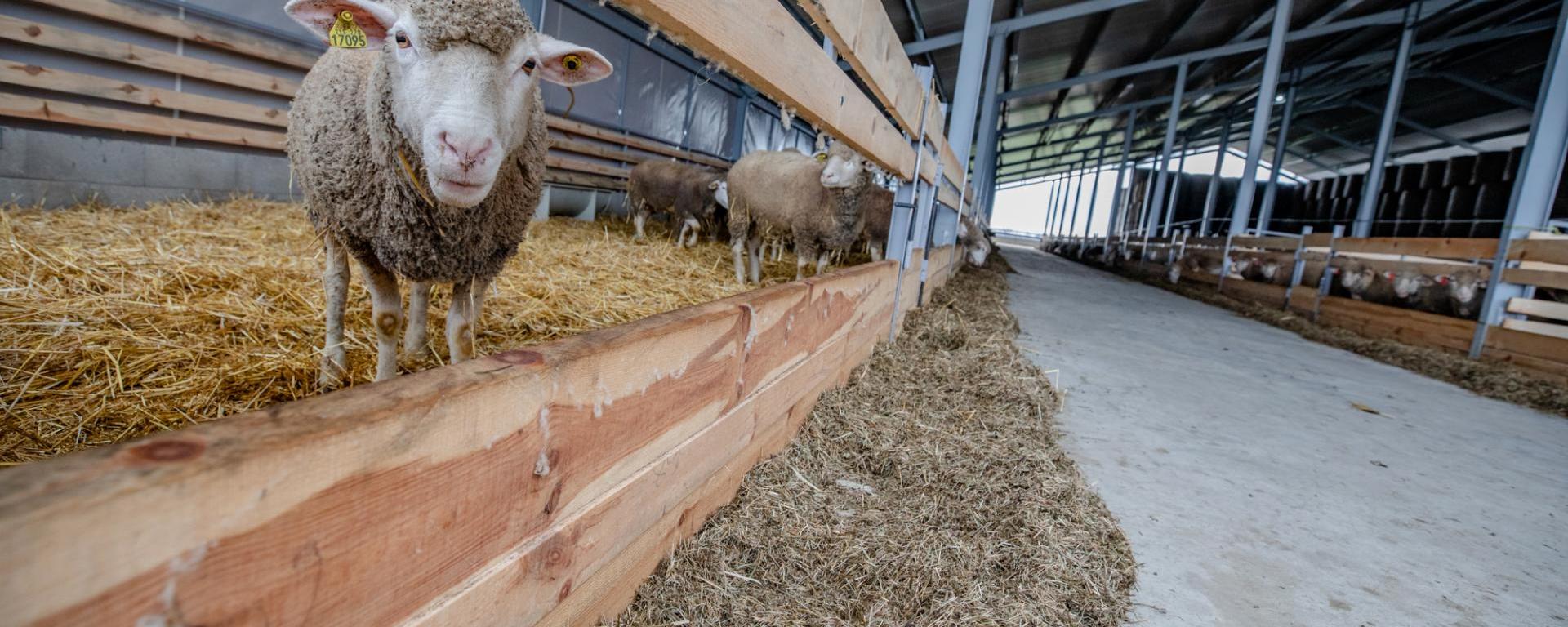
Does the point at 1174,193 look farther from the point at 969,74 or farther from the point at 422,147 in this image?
the point at 422,147

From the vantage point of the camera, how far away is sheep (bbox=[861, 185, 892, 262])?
664cm

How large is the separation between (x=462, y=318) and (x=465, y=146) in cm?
94

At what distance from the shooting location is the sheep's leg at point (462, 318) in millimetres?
2059

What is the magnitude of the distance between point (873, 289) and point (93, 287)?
302 cm

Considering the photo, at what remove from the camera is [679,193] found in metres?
7.04

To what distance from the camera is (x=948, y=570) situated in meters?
1.50

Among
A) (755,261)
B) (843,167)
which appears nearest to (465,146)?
(843,167)

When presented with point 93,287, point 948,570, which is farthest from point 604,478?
point 93,287

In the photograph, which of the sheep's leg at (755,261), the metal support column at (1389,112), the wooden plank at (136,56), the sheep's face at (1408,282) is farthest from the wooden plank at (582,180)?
the metal support column at (1389,112)

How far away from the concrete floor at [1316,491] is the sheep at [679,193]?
151 inches

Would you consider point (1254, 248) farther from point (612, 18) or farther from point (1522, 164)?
point (612, 18)

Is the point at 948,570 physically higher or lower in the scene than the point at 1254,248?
lower

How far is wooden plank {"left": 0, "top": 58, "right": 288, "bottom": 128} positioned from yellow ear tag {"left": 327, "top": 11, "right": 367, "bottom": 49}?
457cm

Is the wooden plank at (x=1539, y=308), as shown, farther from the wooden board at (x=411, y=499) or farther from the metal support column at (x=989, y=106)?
the metal support column at (x=989, y=106)
